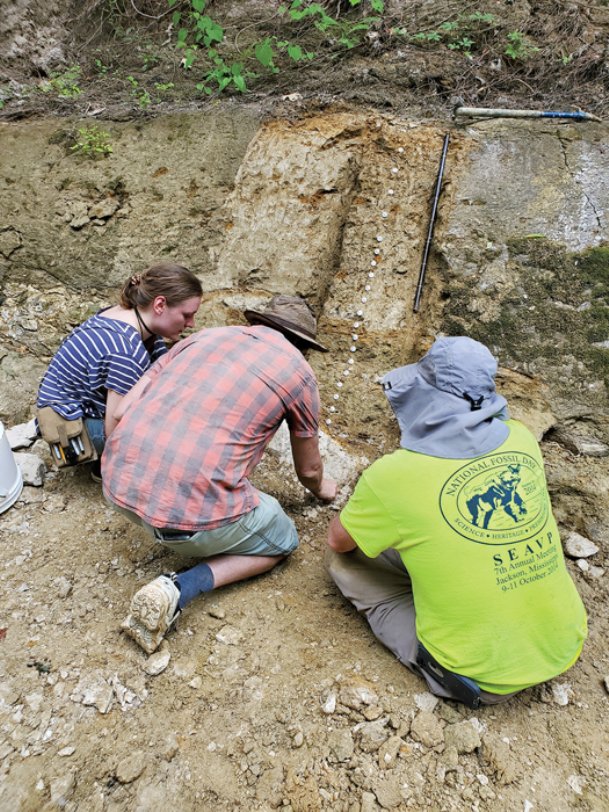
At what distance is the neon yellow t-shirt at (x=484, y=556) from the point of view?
165 centimetres

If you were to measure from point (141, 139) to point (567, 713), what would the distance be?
163 inches

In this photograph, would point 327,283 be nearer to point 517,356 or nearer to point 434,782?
point 517,356

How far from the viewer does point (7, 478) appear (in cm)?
270

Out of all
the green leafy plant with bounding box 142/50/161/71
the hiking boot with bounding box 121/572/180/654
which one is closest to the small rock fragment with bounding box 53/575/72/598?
the hiking boot with bounding box 121/572/180/654

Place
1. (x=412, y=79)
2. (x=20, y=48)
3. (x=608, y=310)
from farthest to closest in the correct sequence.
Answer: (x=20, y=48) → (x=412, y=79) → (x=608, y=310)

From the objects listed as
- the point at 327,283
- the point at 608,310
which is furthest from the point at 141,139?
the point at 608,310

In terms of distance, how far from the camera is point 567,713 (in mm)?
1898

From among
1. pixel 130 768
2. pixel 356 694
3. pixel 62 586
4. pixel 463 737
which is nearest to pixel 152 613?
pixel 130 768

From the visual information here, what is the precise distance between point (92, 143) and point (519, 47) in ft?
10.4

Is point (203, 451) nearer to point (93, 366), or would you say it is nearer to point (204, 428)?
point (204, 428)

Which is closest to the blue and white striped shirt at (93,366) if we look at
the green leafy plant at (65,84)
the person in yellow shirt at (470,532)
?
the person in yellow shirt at (470,532)

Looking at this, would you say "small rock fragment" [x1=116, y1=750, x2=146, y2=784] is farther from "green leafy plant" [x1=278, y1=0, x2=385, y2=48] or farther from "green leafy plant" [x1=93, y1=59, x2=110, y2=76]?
"green leafy plant" [x1=93, y1=59, x2=110, y2=76]

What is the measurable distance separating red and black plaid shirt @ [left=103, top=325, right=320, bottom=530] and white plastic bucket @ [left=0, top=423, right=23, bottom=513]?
0.97 meters

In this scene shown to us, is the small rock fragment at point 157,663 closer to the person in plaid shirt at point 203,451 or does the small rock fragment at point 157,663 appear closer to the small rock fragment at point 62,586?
the person in plaid shirt at point 203,451
